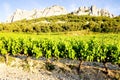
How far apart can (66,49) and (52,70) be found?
234 centimetres

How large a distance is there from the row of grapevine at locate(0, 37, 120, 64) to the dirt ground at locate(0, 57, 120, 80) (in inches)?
36.0

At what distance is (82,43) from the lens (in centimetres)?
2541

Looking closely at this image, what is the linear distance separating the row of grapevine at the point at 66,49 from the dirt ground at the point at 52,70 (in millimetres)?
914

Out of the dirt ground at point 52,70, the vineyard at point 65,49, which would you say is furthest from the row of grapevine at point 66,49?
the dirt ground at point 52,70

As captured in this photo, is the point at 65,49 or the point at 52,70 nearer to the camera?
the point at 52,70

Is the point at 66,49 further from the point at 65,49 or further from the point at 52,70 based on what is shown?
the point at 52,70

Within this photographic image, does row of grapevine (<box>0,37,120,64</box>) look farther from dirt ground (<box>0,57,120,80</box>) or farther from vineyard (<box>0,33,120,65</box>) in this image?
dirt ground (<box>0,57,120,80</box>)

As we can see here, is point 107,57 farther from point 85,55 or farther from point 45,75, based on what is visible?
point 45,75

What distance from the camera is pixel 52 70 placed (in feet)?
82.8

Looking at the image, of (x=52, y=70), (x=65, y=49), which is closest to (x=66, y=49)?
(x=65, y=49)

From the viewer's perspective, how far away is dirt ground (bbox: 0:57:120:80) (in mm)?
22969

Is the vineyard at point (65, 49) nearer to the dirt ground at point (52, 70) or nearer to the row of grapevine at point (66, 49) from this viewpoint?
the row of grapevine at point (66, 49)

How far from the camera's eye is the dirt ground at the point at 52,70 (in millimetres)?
22969

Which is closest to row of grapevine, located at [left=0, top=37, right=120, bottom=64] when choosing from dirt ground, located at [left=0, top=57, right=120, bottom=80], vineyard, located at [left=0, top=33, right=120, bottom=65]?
vineyard, located at [left=0, top=33, right=120, bottom=65]
